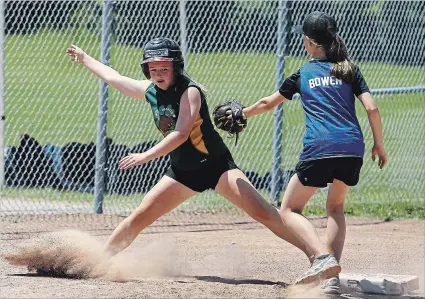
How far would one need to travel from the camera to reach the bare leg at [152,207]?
6.56m

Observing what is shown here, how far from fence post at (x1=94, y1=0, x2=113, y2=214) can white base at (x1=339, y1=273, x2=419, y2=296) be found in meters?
4.11

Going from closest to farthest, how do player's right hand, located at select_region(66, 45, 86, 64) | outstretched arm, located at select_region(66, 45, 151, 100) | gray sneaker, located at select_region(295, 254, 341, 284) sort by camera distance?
1. gray sneaker, located at select_region(295, 254, 341, 284)
2. outstretched arm, located at select_region(66, 45, 151, 100)
3. player's right hand, located at select_region(66, 45, 86, 64)

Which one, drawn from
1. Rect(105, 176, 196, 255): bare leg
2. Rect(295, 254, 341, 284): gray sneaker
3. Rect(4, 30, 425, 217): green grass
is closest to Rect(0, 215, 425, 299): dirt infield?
Rect(295, 254, 341, 284): gray sneaker

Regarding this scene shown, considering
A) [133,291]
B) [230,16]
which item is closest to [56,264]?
[133,291]

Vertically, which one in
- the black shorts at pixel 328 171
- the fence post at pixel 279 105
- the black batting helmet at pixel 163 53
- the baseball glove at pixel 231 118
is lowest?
the black shorts at pixel 328 171

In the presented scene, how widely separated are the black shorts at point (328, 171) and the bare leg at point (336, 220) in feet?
0.33

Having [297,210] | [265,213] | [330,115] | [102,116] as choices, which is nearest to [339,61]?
[330,115]

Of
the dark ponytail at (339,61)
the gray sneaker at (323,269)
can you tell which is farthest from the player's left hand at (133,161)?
the dark ponytail at (339,61)

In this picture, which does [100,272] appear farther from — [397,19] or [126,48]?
[397,19]

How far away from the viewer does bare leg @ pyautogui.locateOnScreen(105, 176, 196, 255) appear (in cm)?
656

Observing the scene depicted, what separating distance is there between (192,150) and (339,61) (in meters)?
1.17

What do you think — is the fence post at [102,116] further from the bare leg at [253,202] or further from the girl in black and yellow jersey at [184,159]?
the bare leg at [253,202]

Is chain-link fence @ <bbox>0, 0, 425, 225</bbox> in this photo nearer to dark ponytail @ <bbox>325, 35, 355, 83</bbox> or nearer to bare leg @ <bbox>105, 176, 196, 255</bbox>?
bare leg @ <bbox>105, 176, 196, 255</bbox>

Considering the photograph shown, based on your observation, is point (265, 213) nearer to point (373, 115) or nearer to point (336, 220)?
point (336, 220)
